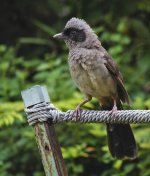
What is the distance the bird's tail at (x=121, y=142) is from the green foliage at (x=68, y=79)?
78cm

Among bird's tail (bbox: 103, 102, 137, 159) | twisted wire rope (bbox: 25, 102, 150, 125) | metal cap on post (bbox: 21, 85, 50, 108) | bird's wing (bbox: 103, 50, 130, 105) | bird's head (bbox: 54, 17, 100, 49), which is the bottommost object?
bird's tail (bbox: 103, 102, 137, 159)

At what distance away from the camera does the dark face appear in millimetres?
4870

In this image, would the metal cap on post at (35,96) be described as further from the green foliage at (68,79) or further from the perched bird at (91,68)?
the green foliage at (68,79)

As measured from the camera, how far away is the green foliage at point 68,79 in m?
5.63

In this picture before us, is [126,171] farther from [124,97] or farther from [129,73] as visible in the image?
[129,73]

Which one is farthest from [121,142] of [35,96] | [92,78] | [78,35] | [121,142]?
[35,96]

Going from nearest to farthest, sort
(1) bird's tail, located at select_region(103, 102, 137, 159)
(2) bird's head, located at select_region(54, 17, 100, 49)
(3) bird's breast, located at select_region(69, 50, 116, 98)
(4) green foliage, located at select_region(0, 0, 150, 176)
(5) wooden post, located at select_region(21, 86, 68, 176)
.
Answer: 1. (5) wooden post, located at select_region(21, 86, 68, 176)
2. (1) bird's tail, located at select_region(103, 102, 137, 159)
3. (3) bird's breast, located at select_region(69, 50, 116, 98)
4. (2) bird's head, located at select_region(54, 17, 100, 49)
5. (4) green foliage, located at select_region(0, 0, 150, 176)

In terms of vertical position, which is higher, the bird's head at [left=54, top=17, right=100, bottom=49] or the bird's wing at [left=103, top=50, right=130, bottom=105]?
the bird's head at [left=54, top=17, right=100, bottom=49]

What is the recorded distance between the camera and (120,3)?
24.8ft

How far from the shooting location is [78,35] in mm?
4891

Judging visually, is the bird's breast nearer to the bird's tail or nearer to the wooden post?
the bird's tail

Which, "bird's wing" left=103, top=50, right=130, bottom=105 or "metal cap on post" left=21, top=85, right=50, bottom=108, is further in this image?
"bird's wing" left=103, top=50, right=130, bottom=105

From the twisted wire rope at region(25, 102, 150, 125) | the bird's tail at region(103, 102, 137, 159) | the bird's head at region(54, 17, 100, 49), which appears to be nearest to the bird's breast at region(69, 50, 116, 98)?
the bird's head at region(54, 17, 100, 49)

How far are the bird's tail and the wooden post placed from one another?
0.84 meters
